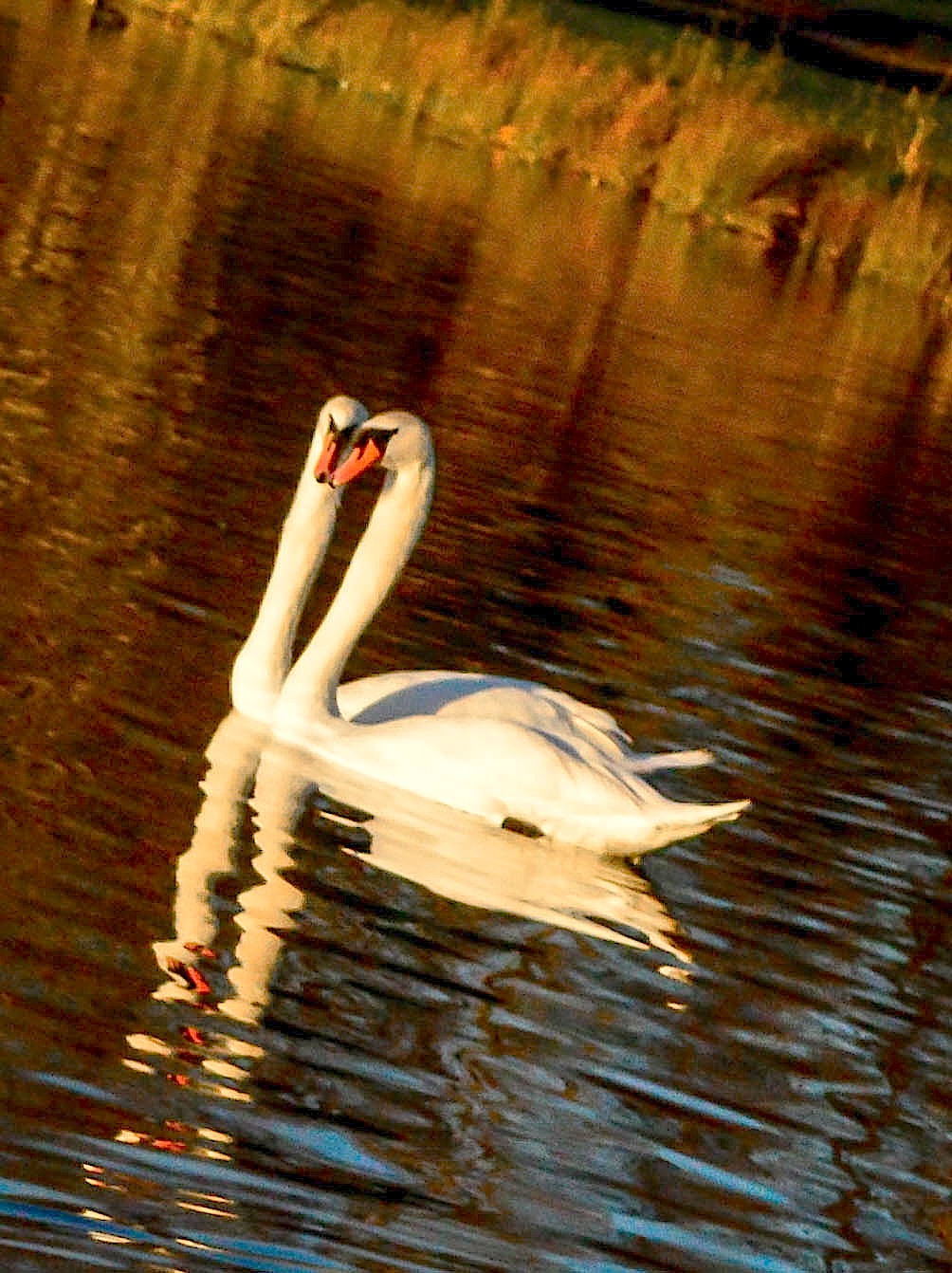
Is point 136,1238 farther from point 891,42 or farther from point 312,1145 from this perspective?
point 891,42

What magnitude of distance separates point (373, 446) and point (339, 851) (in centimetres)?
158

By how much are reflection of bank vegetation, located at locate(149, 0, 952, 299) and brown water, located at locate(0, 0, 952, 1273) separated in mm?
9576

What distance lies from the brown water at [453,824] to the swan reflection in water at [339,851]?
20 millimetres

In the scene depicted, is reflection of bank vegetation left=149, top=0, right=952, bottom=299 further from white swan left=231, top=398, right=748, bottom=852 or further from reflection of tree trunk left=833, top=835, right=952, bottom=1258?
reflection of tree trunk left=833, top=835, right=952, bottom=1258

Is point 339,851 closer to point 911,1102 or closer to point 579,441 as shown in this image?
point 911,1102

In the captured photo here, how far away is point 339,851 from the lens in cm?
762

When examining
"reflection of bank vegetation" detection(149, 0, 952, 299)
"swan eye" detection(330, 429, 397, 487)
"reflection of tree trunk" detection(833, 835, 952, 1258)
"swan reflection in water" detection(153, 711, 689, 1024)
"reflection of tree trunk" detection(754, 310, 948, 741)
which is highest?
"reflection of bank vegetation" detection(149, 0, 952, 299)

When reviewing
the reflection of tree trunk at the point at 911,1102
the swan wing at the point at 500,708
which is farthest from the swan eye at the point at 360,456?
the reflection of tree trunk at the point at 911,1102

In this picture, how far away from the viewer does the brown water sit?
18.0ft

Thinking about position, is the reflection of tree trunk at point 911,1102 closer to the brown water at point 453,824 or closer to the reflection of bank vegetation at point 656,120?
the brown water at point 453,824

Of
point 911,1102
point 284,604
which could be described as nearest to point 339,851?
point 284,604

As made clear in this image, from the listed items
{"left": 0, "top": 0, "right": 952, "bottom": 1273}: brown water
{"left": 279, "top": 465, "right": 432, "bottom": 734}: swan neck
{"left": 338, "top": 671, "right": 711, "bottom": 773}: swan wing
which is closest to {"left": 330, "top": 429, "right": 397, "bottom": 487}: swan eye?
{"left": 279, "top": 465, "right": 432, "bottom": 734}: swan neck

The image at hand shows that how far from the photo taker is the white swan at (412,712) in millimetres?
8000

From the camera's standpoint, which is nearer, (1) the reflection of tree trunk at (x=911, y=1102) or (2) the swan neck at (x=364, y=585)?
(1) the reflection of tree trunk at (x=911, y=1102)
